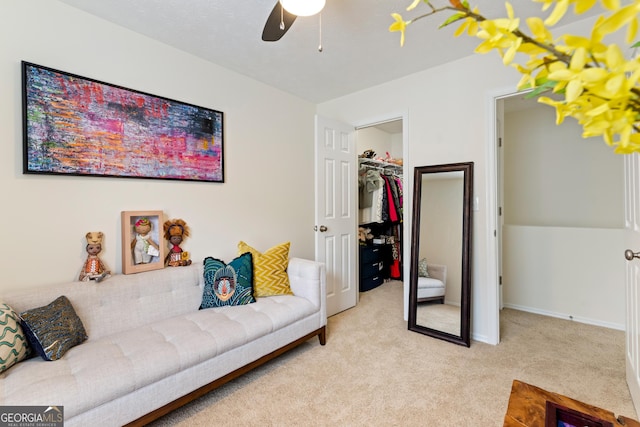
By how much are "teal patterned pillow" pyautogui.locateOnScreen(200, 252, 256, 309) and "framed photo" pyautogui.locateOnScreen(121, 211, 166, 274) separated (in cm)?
36

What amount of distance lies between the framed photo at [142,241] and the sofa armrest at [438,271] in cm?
229

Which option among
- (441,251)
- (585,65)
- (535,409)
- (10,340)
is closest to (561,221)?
(441,251)

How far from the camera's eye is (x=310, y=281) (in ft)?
7.98

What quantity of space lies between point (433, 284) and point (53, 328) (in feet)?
8.94

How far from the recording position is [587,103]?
429mm

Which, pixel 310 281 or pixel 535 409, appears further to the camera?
pixel 310 281

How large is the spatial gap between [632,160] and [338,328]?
239 cm

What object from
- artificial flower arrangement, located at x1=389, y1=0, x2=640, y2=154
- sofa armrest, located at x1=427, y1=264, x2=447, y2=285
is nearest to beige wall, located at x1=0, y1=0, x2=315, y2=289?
sofa armrest, located at x1=427, y1=264, x2=447, y2=285

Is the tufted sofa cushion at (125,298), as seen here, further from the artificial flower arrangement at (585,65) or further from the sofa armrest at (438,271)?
the artificial flower arrangement at (585,65)

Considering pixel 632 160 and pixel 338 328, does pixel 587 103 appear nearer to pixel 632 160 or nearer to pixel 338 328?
pixel 632 160

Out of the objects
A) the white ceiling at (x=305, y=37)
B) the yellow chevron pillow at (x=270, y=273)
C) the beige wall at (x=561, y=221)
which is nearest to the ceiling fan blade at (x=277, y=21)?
the white ceiling at (x=305, y=37)

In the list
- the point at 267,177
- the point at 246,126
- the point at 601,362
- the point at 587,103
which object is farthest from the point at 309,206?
the point at 587,103

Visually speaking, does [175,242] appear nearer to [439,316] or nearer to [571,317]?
[439,316]

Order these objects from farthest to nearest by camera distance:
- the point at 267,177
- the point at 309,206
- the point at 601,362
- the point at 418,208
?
the point at 309,206, the point at 267,177, the point at 418,208, the point at 601,362
